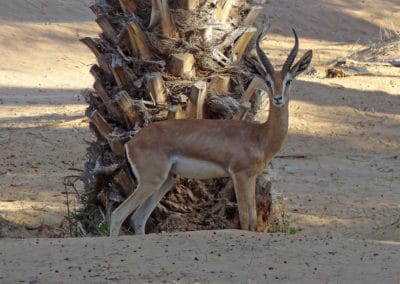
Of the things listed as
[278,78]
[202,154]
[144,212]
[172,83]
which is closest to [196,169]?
[202,154]

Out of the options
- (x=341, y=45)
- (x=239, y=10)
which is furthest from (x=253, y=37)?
(x=341, y=45)

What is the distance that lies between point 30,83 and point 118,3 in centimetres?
1102

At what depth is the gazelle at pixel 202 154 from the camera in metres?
8.23

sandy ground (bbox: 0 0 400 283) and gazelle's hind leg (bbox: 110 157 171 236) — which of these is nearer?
sandy ground (bbox: 0 0 400 283)

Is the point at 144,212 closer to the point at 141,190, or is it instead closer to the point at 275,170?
the point at 141,190

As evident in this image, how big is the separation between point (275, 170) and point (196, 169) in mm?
2374

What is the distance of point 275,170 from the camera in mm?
10438

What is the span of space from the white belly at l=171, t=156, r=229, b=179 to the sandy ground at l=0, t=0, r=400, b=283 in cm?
116

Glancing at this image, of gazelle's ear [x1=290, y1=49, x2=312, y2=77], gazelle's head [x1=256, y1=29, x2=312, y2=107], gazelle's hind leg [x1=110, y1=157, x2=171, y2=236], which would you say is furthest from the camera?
gazelle's ear [x1=290, y1=49, x2=312, y2=77]

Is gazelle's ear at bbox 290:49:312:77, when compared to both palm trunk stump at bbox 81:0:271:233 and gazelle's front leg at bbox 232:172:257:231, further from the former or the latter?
gazelle's front leg at bbox 232:172:257:231

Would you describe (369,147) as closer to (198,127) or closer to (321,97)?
(321,97)

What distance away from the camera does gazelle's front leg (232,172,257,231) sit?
827 cm

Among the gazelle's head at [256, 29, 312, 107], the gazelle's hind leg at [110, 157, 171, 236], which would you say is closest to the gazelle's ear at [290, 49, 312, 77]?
the gazelle's head at [256, 29, 312, 107]

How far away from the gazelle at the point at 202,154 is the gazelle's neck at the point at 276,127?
0.01m
